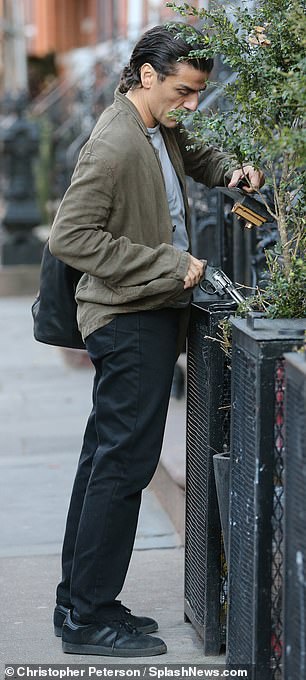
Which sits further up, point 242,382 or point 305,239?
point 305,239

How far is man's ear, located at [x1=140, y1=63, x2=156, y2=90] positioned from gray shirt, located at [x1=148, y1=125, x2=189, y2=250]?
0.52ft

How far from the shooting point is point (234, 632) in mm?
3334

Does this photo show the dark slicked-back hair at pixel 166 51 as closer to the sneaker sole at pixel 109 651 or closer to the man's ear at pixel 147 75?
the man's ear at pixel 147 75

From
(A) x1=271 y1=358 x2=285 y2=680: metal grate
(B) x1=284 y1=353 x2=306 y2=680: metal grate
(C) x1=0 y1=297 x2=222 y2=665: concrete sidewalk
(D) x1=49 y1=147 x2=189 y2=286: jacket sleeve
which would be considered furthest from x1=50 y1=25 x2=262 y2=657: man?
(B) x1=284 y1=353 x2=306 y2=680: metal grate

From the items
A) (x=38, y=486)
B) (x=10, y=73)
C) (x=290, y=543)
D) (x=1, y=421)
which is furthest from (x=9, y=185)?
(x=10, y=73)

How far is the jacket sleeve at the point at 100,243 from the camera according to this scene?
136 inches

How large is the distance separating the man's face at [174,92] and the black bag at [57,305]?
573 mm

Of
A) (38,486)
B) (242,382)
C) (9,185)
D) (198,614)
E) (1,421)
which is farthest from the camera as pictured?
(9,185)

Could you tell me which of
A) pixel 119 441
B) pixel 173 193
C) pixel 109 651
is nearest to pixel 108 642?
pixel 109 651

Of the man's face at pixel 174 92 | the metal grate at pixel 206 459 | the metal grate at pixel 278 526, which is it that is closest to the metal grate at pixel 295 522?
the metal grate at pixel 278 526

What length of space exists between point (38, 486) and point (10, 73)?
84.8 ft

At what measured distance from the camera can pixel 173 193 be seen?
371 cm

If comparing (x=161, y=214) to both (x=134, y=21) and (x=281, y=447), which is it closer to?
(x=281, y=447)

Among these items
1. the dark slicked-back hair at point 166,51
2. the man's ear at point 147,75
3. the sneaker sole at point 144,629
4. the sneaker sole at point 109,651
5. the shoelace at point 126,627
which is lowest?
the sneaker sole at point 144,629
